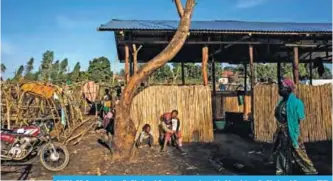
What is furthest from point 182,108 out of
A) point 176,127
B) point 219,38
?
point 219,38

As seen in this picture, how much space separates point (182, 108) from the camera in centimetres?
1052

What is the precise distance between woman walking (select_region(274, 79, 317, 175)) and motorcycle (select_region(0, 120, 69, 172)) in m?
4.40

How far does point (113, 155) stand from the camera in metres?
8.29

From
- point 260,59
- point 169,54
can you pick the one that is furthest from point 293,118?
A: point 260,59

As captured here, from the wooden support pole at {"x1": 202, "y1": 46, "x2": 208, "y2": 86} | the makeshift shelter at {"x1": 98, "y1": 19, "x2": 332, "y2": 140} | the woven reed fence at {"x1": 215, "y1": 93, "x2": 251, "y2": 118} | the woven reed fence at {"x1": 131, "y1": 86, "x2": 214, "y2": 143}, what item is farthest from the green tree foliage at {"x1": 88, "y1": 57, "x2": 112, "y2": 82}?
the woven reed fence at {"x1": 131, "y1": 86, "x2": 214, "y2": 143}

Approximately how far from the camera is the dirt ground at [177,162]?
7227 millimetres

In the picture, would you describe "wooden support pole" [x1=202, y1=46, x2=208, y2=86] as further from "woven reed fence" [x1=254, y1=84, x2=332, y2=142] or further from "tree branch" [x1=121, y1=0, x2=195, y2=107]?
"tree branch" [x1=121, y1=0, x2=195, y2=107]

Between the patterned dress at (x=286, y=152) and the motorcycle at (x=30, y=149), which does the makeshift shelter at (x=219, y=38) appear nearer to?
the motorcycle at (x=30, y=149)

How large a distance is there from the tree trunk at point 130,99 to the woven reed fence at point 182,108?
186cm

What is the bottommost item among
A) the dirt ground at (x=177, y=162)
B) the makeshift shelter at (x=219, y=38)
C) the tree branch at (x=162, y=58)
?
the dirt ground at (x=177, y=162)

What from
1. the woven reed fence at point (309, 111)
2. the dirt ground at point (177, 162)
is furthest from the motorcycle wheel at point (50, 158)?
the woven reed fence at point (309, 111)

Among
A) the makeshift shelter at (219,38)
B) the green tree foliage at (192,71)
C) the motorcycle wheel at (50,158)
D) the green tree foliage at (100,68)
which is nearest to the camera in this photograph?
the motorcycle wheel at (50,158)

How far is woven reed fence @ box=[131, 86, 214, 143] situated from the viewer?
10.4 metres

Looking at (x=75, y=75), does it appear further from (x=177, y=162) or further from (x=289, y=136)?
(x=289, y=136)
